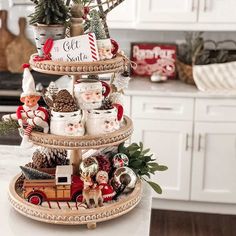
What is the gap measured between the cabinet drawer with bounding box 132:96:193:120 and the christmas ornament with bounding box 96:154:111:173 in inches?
74.2

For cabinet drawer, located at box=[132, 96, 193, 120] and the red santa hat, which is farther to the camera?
cabinet drawer, located at box=[132, 96, 193, 120]

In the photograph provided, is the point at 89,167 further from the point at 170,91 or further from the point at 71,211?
the point at 170,91

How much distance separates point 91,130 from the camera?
1.50 meters

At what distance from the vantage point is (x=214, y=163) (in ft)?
11.6

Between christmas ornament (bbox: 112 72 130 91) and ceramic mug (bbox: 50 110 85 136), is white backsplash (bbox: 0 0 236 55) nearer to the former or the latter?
christmas ornament (bbox: 112 72 130 91)

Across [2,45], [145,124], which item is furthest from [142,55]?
[2,45]

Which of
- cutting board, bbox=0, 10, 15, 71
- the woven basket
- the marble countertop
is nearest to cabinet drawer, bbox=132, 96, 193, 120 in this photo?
the marble countertop

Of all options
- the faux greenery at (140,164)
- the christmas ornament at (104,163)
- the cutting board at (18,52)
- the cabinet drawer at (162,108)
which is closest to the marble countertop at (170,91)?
the cabinet drawer at (162,108)

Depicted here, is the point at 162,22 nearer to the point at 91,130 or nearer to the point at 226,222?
the point at 226,222

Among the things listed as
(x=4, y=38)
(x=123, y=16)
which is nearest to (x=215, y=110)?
(x=123, y=16)

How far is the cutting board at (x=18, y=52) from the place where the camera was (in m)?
3.99

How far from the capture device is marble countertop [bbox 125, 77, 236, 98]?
134 inches

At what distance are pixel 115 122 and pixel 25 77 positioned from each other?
0.32m

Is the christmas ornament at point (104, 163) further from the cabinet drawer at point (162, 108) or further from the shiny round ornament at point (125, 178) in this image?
the cabinet drawer at point (162, 108)
